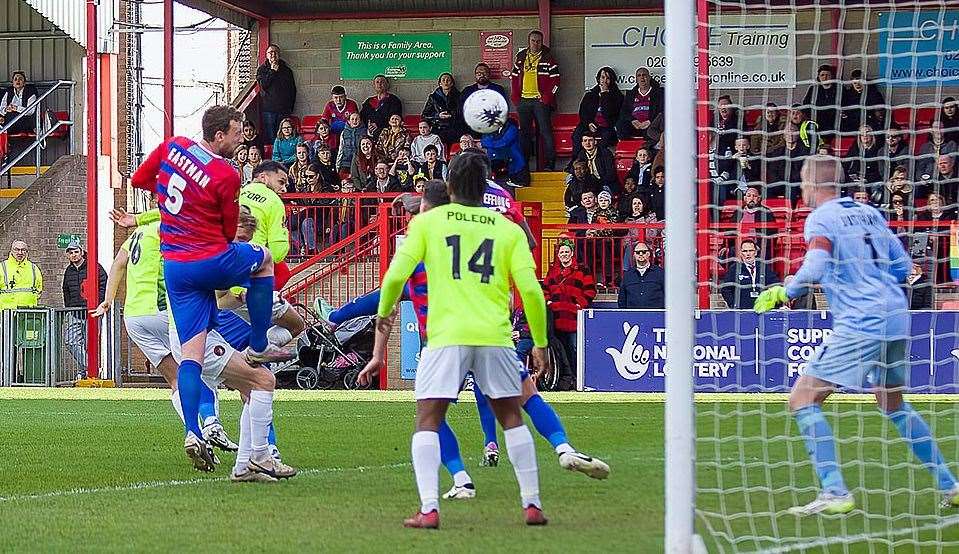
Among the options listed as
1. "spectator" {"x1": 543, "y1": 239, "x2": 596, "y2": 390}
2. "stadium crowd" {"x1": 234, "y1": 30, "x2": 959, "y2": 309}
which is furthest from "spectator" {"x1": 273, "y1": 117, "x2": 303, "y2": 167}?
"spectator" {"x1": 543, "y1": 239, "x2": 596, "y2": 390}

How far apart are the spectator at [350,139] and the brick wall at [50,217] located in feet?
21.3

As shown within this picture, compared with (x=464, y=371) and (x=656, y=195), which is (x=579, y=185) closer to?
(x=656, y=195)

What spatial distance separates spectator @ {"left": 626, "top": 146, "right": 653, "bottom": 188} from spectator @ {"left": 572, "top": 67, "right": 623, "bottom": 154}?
134cm

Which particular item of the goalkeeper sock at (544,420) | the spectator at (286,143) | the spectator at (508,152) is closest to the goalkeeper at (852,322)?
the goalkeeper sock at (544,420)

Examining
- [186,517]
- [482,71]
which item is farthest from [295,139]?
[186,517]

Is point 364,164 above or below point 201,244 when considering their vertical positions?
above

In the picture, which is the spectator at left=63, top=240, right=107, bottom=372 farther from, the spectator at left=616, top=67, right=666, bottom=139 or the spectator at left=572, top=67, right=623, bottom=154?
the spectator at left=616, top=67, right=666, bottom=139

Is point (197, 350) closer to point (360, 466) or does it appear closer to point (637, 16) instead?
point (360, 466)

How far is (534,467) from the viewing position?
273 inches

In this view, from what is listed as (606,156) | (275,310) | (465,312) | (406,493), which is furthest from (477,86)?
(465,312)

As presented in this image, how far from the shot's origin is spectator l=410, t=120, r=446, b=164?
72.2 ft

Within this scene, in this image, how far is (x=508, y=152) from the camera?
73.5 ft

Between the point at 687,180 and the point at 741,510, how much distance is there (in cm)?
232

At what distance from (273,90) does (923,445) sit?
18.4 m
